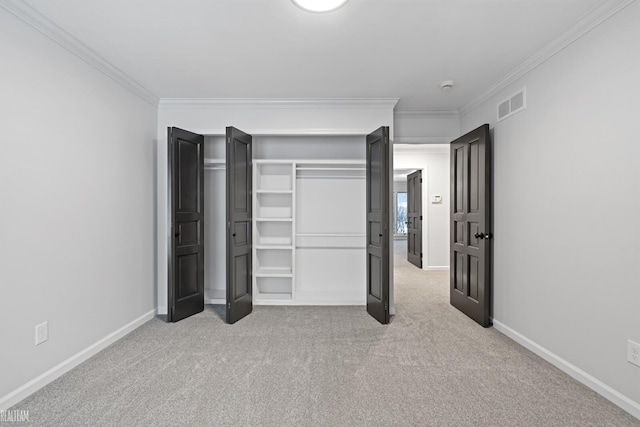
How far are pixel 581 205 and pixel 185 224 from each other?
376 cm

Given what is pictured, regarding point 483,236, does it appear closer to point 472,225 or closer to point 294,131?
point 472,225

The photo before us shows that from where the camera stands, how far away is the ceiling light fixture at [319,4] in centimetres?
212

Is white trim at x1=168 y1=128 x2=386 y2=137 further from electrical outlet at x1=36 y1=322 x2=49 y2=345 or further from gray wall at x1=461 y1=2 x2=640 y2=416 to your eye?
electrical outlet at x1=36 y1=322 x2=49 y2=345

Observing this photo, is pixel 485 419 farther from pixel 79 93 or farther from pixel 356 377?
pixel 79 93

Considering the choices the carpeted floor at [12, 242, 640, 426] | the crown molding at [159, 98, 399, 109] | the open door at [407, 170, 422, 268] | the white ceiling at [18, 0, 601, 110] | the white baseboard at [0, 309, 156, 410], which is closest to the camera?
the carpeted floor at [12, 242, 640, 426]

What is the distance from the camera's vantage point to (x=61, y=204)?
2.56m

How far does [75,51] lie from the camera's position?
270cm

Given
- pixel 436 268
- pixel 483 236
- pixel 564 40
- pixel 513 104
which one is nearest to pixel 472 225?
pixel 483 236

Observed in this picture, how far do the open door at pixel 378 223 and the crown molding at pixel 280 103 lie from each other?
16.7 inches

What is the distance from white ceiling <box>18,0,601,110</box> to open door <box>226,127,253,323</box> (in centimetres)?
69

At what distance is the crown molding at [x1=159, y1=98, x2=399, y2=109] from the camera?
4031 mm

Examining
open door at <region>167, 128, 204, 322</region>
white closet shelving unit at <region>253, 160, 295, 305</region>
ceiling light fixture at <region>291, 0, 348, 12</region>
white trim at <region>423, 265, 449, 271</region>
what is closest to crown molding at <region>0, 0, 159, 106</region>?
open door at <region>167, 128, 204, 322</region>

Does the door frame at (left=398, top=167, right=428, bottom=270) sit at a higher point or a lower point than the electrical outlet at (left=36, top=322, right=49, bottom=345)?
higher

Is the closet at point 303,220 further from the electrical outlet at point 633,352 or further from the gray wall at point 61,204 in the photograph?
the electrical outlet at point 633,352
